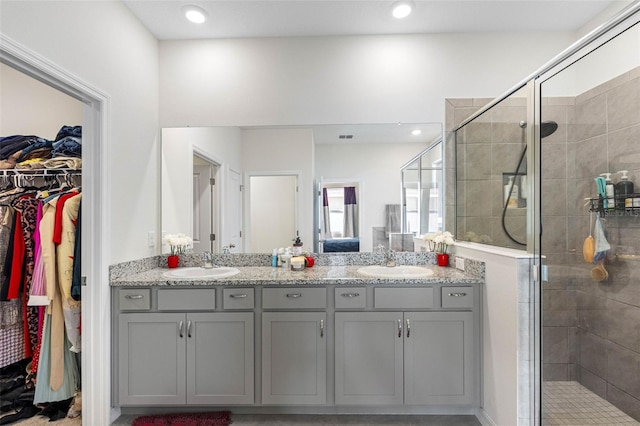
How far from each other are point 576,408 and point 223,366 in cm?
209

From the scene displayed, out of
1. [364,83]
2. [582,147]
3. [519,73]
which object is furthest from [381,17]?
[582,147]

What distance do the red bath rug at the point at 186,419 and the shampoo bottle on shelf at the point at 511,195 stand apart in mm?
2361

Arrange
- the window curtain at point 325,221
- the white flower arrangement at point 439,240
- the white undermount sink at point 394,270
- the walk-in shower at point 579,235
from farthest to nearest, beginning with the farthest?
1. the window curtain at point 325,221
2. the white flower arrangement at point 439,240
3. the white undermount sink at point 394,270
4. the walk-in shower at point 579,235

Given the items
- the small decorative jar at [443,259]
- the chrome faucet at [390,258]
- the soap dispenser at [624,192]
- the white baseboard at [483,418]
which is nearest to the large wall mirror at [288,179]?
the chrome faucet at [390,258]

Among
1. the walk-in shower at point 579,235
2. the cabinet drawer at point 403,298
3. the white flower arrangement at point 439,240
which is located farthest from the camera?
the white flower arrangement at point 439,240

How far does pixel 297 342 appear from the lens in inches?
79.8

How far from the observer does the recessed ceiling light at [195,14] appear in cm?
224

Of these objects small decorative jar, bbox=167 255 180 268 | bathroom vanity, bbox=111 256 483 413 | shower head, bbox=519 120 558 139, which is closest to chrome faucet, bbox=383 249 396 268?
bathroom vanity, bbox=111 256 483 413

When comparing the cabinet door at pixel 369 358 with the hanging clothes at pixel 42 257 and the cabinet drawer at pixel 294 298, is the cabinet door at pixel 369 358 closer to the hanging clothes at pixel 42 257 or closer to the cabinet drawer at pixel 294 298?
the cabinet drawer at pixel 294 298

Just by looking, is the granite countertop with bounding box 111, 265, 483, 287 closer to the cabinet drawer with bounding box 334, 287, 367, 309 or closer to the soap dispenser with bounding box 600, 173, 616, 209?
the cabinet drawer with bounding box 334, 287, 367, 309

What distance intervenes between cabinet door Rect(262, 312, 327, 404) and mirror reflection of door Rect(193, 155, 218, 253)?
930 mm

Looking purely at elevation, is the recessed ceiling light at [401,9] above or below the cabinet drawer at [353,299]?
above

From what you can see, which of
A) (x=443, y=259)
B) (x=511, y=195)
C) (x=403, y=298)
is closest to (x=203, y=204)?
(x=403, y=298)

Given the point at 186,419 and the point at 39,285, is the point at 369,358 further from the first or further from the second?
the point at 39,285
